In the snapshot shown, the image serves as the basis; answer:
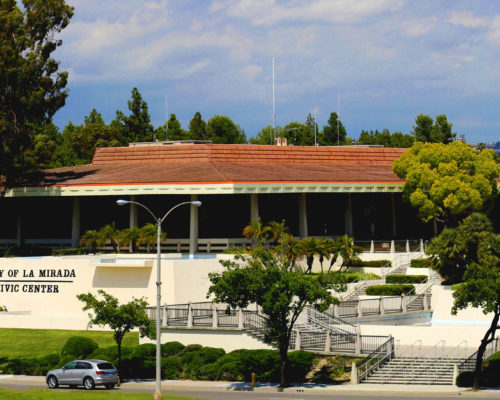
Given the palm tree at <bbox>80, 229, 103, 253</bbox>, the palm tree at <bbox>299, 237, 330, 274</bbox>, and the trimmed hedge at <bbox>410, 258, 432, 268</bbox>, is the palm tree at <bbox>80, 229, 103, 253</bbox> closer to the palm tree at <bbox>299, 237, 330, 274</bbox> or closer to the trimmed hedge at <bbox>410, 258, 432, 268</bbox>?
the palm tree at <bbox>299, 237, 330, 274</bbox>

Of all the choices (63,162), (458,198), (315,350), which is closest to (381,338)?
(315,350)

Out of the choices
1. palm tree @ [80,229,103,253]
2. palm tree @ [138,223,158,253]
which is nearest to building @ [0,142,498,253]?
palm tree @ [138,223,158,253]

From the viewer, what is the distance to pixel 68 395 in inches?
1442

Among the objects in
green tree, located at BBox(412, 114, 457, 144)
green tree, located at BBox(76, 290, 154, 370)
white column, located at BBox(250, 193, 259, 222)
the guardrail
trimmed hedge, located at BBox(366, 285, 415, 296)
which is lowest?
the guardrail

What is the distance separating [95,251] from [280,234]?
14368mm

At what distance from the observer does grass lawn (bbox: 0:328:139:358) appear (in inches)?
1993

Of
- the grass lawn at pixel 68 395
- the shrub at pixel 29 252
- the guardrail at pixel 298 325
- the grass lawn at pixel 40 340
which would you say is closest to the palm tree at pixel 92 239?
the shrub at pixel 29 252

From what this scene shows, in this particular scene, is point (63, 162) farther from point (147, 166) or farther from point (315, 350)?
point (315, 350)

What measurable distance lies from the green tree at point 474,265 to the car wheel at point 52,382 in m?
18.7

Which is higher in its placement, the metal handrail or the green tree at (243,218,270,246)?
the green tree at (243,218,270,246)

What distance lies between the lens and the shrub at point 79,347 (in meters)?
47.2

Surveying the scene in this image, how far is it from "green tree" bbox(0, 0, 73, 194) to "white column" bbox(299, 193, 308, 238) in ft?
66.2

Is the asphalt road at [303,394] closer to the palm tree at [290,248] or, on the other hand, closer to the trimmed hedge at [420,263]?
the palm tree at [290,248]

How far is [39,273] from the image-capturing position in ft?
193
